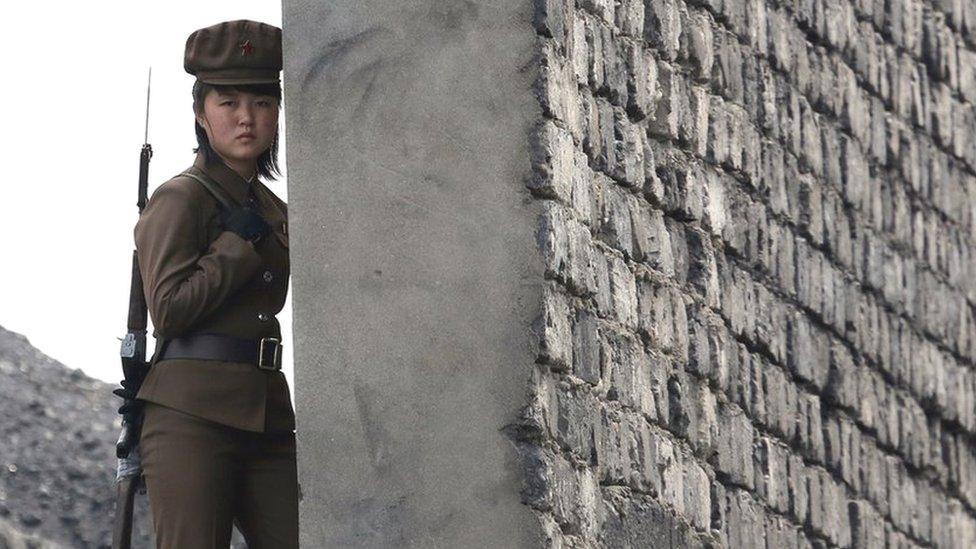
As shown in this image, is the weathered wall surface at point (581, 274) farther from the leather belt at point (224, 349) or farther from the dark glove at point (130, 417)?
the dark glove at point (130, 417)

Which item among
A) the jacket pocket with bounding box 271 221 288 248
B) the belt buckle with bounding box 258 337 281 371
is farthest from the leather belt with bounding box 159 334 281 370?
the jacket pocket with bounding box 271 221 288 248

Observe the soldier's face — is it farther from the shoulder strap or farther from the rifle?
the rifle

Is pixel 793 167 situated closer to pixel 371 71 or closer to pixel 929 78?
pixel 929 78

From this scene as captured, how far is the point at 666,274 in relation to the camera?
6.65 meters

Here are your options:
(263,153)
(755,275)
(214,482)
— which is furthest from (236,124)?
(755,275)

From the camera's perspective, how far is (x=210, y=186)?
18.6 feet

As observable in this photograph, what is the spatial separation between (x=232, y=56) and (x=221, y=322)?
0.55m

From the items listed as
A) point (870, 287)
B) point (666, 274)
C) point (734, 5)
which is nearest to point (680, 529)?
point (666, 274)

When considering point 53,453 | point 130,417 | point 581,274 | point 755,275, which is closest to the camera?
point 130,417

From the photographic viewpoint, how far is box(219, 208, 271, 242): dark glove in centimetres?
564

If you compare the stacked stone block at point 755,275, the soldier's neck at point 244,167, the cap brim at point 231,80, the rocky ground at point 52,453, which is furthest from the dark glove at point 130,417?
the rocky ground at point 52,453

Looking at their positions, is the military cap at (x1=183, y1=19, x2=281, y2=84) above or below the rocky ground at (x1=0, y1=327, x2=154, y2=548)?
below

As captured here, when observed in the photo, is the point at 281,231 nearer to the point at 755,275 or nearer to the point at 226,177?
the point at 226,177

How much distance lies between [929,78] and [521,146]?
14.8 ft
